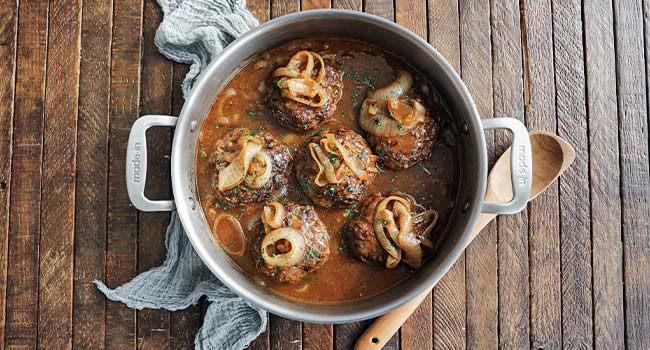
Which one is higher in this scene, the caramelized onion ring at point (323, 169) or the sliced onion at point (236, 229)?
the caramelized onion ring at point (323, 169)

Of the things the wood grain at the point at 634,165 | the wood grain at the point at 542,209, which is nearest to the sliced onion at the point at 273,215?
the wood grain at the point at 542,209

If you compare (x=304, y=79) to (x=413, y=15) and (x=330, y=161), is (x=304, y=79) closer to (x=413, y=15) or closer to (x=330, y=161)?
(x=330, y=161)

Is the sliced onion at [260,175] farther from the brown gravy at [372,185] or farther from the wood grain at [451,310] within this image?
the wood grain at [451,310]

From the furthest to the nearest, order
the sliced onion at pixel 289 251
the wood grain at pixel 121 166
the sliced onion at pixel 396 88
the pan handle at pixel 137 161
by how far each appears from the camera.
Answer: the wood grain at pixel 121 166 < the sliced onion at pixel 396 88 < the sliced onion at pixel 289 251 < the pan handle at pixel 137 161

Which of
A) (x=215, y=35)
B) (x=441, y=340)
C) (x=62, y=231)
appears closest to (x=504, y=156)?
(x=441, y=340)

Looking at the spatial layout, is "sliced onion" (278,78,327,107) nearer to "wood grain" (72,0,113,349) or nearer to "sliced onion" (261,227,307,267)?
"sliced onion" (261,227,307,267)

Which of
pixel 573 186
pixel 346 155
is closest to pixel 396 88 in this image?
pixel 346 155

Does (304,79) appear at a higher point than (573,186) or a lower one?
higher
